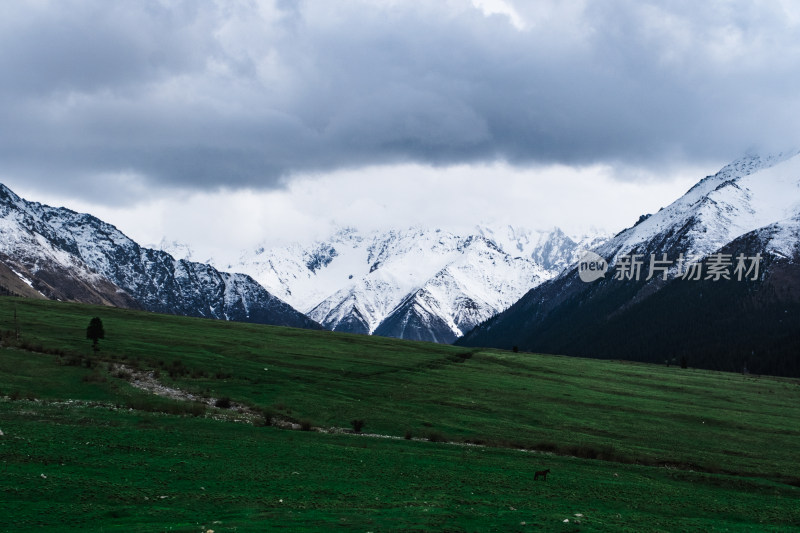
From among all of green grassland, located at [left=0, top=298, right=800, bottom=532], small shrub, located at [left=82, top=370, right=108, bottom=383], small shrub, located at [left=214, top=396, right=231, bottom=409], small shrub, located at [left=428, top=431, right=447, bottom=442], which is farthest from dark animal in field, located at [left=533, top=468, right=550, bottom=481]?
small shrub, located at [left=82, top=370, right=108, bottom=383]

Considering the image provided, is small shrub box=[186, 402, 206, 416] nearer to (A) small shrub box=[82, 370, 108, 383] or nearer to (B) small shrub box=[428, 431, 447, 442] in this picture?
(A) small shrub box=[82, 370, 108, 383]

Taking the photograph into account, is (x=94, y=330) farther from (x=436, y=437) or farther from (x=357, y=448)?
(x=357, y=448)

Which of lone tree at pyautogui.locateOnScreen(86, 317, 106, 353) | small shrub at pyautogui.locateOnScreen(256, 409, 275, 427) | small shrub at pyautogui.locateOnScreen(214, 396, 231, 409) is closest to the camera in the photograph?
small shrub at pyautogui.locateOnScreen(256, 409, 275, 427)

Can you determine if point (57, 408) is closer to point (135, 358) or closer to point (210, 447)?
point (210, 447)

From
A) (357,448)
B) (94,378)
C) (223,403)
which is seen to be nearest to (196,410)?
(223,403)

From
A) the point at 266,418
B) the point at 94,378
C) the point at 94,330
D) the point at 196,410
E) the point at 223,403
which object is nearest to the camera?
the point at 196,410

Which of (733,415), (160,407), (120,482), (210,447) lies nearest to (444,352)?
(733,415)

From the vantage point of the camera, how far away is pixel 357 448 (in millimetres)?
42906

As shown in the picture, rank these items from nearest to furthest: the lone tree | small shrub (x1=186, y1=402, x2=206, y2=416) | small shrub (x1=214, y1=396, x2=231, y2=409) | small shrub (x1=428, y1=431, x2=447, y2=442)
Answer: small shrub (x1=186, y1=402, x2=206, y2=416), small shrub (x1=428, y1=431, x2=447, y2=442), small shrub (x1=214, y1=396, x2=231, y2=409), the lone tree

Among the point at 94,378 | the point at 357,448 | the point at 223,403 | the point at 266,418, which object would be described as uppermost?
the point at 357,448

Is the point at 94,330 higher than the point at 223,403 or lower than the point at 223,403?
higher

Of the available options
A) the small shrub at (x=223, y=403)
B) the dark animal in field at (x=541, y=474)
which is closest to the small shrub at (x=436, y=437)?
the dark animal in field at (x=541, y=474)

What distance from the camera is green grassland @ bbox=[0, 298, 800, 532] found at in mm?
27641

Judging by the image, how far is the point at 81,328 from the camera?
318ft
